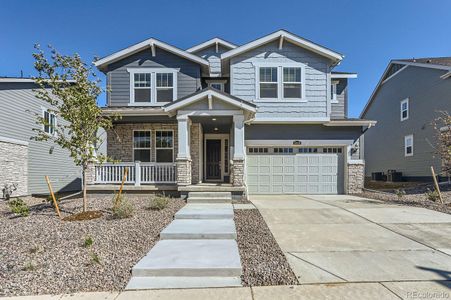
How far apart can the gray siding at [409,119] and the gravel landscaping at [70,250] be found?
43.2ft

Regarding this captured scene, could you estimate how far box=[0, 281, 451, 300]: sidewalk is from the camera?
3258 millimetres

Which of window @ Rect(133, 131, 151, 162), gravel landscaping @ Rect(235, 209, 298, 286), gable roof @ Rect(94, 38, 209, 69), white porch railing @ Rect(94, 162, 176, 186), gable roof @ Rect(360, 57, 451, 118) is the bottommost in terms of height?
gravel landscaping @ Rect(235, 209, 298, 286)

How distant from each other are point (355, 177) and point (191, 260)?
1059 cm

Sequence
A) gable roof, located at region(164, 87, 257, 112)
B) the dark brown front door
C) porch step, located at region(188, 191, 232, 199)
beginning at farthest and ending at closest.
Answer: the dark brown front door → gable roof, located at region(164, 87, 257, 112) → porch step, located at region(188, 191, 232, 199)

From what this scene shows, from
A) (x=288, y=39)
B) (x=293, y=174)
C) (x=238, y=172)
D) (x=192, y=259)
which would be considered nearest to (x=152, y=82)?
(x=238, y=172)

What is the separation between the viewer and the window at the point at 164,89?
40.1 ft

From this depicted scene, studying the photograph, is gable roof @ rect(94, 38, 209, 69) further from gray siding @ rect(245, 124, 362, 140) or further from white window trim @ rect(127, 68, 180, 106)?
gray siding @ rect(245, 124, 362, 140)

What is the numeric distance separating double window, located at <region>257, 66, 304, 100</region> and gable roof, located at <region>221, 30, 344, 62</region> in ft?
3.31

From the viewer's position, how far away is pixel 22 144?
1205cm

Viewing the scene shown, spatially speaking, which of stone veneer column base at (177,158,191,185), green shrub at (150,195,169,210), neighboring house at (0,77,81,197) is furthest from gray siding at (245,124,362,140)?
neighboring house at (0,77,81,197)

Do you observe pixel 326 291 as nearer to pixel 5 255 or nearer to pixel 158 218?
pixel 158 218

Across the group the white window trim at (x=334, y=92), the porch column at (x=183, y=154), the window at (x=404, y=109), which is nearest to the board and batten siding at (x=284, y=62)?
the white window trim at (x=334, y=92)

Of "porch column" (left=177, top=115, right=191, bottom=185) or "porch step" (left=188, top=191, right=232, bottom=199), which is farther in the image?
"porch column" (left=177, top=115, right=191, bottom=185)

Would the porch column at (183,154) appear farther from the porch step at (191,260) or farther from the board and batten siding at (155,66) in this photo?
the porch step at (191,260)
